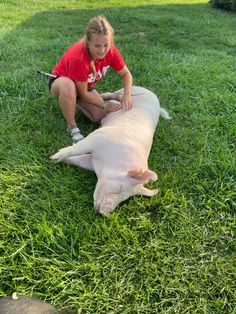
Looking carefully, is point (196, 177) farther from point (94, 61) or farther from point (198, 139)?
point (94, 61)

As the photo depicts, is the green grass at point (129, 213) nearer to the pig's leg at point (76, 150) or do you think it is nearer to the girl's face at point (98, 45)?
the pig's leg at point (76, 150)

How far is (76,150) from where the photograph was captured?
3.30m

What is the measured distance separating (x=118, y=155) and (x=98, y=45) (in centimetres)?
110

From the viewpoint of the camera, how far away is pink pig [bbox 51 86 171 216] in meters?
2.89

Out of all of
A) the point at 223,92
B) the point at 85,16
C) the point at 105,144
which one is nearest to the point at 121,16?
the point at 85,16

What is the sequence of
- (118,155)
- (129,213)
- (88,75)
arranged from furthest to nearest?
(88,75) → (118,155) → (129,213)

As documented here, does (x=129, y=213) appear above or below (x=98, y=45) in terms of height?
below

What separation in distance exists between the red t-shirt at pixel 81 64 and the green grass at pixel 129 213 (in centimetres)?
50

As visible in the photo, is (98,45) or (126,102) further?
(126,102)

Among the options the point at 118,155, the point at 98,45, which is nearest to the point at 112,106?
the point at 98,45

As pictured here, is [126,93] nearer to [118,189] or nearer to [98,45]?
[98,45]

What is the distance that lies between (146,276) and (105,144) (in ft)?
3.77

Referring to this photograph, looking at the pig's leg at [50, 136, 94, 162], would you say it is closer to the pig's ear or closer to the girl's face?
the pig's ear

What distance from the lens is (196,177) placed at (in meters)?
3.41
